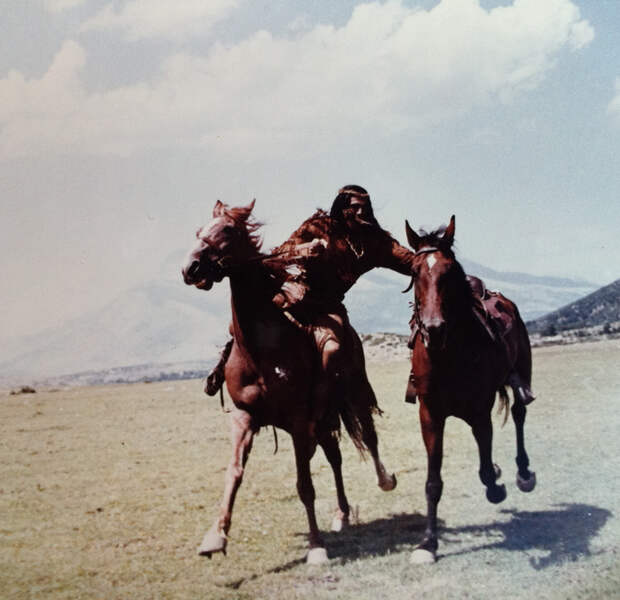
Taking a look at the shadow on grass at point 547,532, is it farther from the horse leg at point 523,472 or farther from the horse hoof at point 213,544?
the horse hoof at point 213,544

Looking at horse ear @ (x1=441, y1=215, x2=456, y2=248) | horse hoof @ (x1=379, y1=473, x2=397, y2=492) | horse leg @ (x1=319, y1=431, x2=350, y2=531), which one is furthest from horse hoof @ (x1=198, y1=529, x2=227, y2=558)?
horse ear @ (x1=441, y1=215, x2=456, y2=248)

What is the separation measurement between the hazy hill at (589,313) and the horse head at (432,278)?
28.6 meters

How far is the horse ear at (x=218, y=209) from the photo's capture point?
6.93 m

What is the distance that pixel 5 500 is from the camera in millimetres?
10711

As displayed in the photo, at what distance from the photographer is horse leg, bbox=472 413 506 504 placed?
296 inches

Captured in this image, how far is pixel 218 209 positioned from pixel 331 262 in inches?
50.1

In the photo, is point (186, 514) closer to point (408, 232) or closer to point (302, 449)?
point (302, 449)

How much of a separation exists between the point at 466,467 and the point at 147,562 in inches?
194

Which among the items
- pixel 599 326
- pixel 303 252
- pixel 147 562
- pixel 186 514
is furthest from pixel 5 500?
pixel 599 326

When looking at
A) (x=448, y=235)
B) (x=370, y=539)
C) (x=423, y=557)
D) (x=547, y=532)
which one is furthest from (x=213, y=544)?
(x=547, y=532)

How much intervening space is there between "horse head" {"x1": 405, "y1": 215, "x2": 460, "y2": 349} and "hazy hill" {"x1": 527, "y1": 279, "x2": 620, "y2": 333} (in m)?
28.6

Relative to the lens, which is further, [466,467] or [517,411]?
[466,467]

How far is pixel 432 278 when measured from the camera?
667 centimetres

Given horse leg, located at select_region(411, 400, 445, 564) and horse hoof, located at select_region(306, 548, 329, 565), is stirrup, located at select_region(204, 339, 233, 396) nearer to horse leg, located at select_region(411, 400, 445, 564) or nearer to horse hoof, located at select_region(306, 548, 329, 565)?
horse hoof, located at select_region(306, 548, 329, 565)
